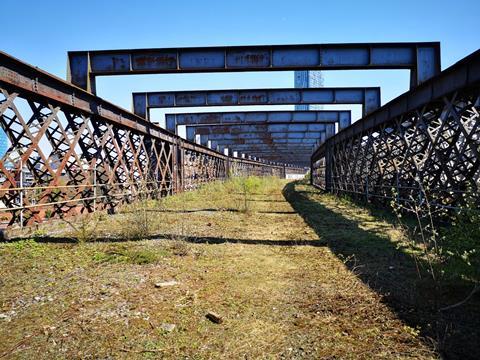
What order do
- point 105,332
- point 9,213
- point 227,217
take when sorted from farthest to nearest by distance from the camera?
point 227,217, point 9,213, point 105,332

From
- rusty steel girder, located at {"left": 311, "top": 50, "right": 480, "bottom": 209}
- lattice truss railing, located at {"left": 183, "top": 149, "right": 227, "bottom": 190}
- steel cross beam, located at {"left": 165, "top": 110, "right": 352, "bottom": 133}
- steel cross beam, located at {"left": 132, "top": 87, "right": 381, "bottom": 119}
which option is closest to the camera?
rusty steel girder, located at {"left": 311, "top": 50, "right": 480, "bottom": 209}

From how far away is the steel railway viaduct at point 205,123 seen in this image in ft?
21.0

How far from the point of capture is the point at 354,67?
10281 mm

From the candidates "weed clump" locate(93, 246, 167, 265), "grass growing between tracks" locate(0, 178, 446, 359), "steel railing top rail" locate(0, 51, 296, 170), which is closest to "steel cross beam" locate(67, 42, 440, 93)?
"steel railing top rail" locate(0, 51, 296, 170)

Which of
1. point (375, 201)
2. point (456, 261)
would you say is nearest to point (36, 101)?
point (456, 261)

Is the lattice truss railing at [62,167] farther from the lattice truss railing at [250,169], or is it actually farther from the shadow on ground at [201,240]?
the lattice truss railing at [250,169]

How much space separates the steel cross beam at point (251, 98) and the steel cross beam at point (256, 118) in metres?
4.09

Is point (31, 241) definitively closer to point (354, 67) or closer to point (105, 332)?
point (105, 332)

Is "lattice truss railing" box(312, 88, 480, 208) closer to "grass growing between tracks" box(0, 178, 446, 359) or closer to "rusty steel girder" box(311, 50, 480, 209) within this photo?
"rusty steel girder" box(311, 50, 480, 209)

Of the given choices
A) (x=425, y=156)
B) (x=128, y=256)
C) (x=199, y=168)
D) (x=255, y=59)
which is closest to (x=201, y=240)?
(x=128, y=256)

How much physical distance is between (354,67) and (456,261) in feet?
27.4

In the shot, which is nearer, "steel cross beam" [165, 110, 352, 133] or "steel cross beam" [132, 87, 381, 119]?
"steel cross beam" [132, 87, 381, 119]

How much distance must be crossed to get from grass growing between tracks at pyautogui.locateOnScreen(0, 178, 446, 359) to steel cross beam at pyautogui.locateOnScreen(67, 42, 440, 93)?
252 inches

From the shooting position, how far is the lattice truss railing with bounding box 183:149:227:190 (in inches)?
769
